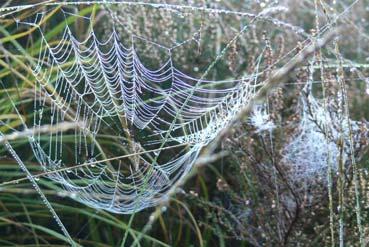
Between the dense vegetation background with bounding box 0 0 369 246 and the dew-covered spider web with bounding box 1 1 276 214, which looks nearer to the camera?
the dense vegetation background with bounding box 0 0 369 246

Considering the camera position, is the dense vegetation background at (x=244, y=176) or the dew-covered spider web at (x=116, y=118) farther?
the dew-covered spider web at (x=116, y=118)

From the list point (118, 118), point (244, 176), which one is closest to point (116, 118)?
point (118, 118)

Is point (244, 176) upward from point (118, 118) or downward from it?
downward

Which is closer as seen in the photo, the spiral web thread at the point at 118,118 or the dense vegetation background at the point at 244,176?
the dense vegetation background at the point at 244,176

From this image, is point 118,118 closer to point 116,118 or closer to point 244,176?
point 116,118

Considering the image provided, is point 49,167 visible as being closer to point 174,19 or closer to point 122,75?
point 122,75
